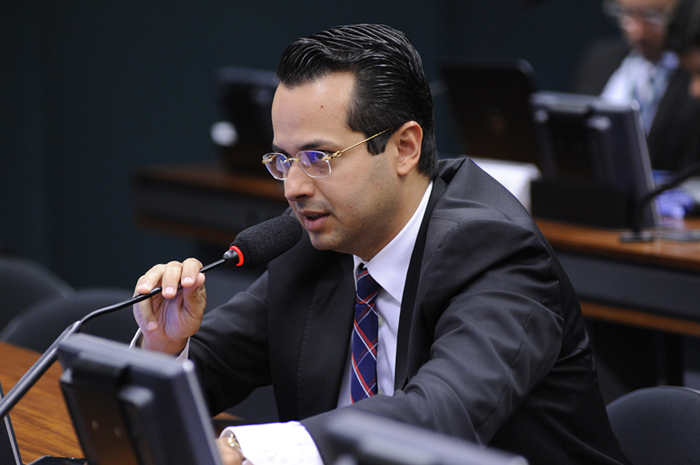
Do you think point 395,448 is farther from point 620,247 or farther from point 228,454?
point 620,247

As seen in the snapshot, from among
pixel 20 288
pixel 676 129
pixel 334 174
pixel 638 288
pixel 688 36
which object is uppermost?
pixel 334 174

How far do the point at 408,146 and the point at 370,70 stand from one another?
143 mm

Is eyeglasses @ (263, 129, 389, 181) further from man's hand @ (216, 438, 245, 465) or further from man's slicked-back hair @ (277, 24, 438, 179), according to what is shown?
man's hand @ (216, 438, 245, 465)

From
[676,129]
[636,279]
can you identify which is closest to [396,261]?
[636,279]

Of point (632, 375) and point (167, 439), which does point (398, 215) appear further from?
point (632, 375)

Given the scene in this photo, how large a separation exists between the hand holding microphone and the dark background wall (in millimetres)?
3190

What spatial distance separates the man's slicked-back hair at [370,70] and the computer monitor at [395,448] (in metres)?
0.79

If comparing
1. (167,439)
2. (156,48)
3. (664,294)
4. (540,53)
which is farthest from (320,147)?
(540,53)

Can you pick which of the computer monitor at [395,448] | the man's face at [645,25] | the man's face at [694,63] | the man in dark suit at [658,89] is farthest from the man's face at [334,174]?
the man's face at [645,25]

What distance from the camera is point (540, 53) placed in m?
5.38

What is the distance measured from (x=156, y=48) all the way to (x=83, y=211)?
95 cm

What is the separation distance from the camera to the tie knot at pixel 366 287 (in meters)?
1.48

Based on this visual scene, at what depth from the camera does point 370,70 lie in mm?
1379

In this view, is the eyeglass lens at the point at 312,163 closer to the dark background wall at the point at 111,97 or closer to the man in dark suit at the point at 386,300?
the man in dark suit at the point at 386,300
